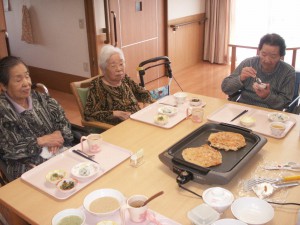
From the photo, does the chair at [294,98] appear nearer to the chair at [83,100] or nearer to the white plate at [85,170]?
the chair at [83,100]

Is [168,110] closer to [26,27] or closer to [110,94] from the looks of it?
[110,94]

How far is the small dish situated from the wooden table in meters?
0.03

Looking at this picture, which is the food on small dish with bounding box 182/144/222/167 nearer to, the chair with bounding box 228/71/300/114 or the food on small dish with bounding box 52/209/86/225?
the food on small dish with bounding box 52/209/86/225

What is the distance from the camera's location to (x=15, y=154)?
1809mm

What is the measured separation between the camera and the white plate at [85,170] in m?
1.49

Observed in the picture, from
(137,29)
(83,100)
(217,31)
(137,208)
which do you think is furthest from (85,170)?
(217,31)

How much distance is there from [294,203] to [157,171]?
0.60 metres

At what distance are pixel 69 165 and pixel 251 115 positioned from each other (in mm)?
1185

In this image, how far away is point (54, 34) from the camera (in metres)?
4.62

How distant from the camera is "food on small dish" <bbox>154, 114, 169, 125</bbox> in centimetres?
198

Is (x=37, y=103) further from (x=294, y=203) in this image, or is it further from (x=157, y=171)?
(x=294, y=203)

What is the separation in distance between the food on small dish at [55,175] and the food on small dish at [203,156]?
560 millimetres

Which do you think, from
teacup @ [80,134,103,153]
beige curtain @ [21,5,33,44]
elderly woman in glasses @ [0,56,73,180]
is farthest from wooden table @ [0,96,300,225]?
beige curtain @ [21,5,33,44]

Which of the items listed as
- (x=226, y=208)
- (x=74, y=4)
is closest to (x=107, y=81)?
(x=226, y=208)
